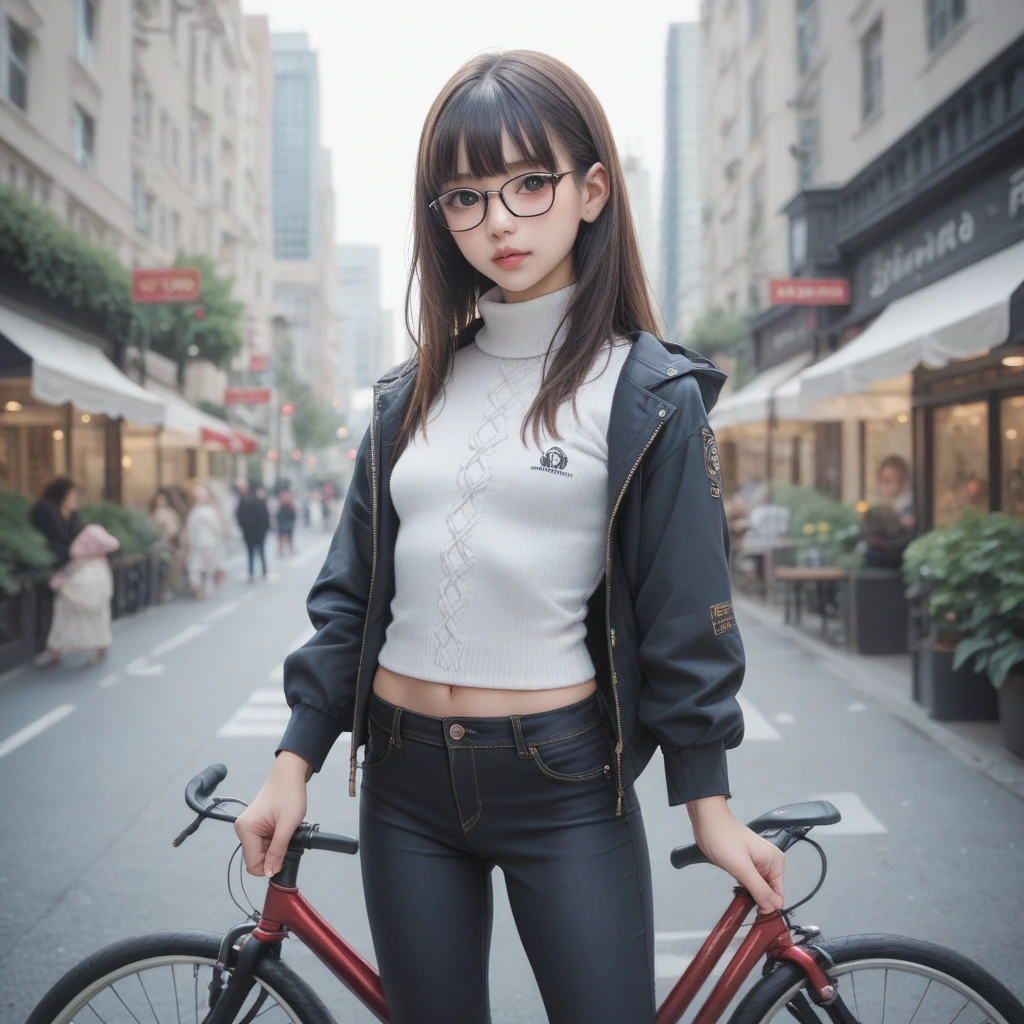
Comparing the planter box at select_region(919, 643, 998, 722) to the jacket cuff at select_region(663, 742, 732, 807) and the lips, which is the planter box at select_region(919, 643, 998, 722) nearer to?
the jacket cuff at select_region(663, 742, 732, 807)

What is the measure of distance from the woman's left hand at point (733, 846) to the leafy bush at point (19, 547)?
30.4 ft

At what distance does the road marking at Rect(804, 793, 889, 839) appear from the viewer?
16.8 ft

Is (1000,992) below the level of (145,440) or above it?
below

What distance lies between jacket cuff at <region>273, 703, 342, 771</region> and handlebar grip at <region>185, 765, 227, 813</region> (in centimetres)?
19

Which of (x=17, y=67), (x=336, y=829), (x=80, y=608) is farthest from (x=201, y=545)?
(x=336, y=829)

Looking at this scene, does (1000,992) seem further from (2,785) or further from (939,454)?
(939,454)

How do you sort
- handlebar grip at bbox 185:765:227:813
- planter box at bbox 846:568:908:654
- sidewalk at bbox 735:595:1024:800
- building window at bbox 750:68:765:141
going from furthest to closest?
building window at bbox 750:68:765:141
planter box at bbox 846:568:908:654
sidewalk at bbox 735:595:1024:800
handlebar grip at bbox 185:765:227:813

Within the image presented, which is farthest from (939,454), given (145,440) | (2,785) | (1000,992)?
(145,440)

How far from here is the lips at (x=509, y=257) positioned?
5.62 feet

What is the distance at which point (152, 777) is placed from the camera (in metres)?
6.20

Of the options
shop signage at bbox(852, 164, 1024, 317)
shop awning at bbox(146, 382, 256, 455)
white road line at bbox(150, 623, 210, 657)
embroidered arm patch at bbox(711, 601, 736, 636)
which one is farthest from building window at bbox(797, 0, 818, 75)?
embroidered arm patch at bbox(711, 601, 736, 636)

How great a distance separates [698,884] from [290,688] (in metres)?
3.13

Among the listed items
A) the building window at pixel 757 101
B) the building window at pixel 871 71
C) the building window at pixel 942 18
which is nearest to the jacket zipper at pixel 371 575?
the building window at pixel 942 18

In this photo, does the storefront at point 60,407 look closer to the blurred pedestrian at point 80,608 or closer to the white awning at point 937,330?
the blurred pedestrian at point 80,608
